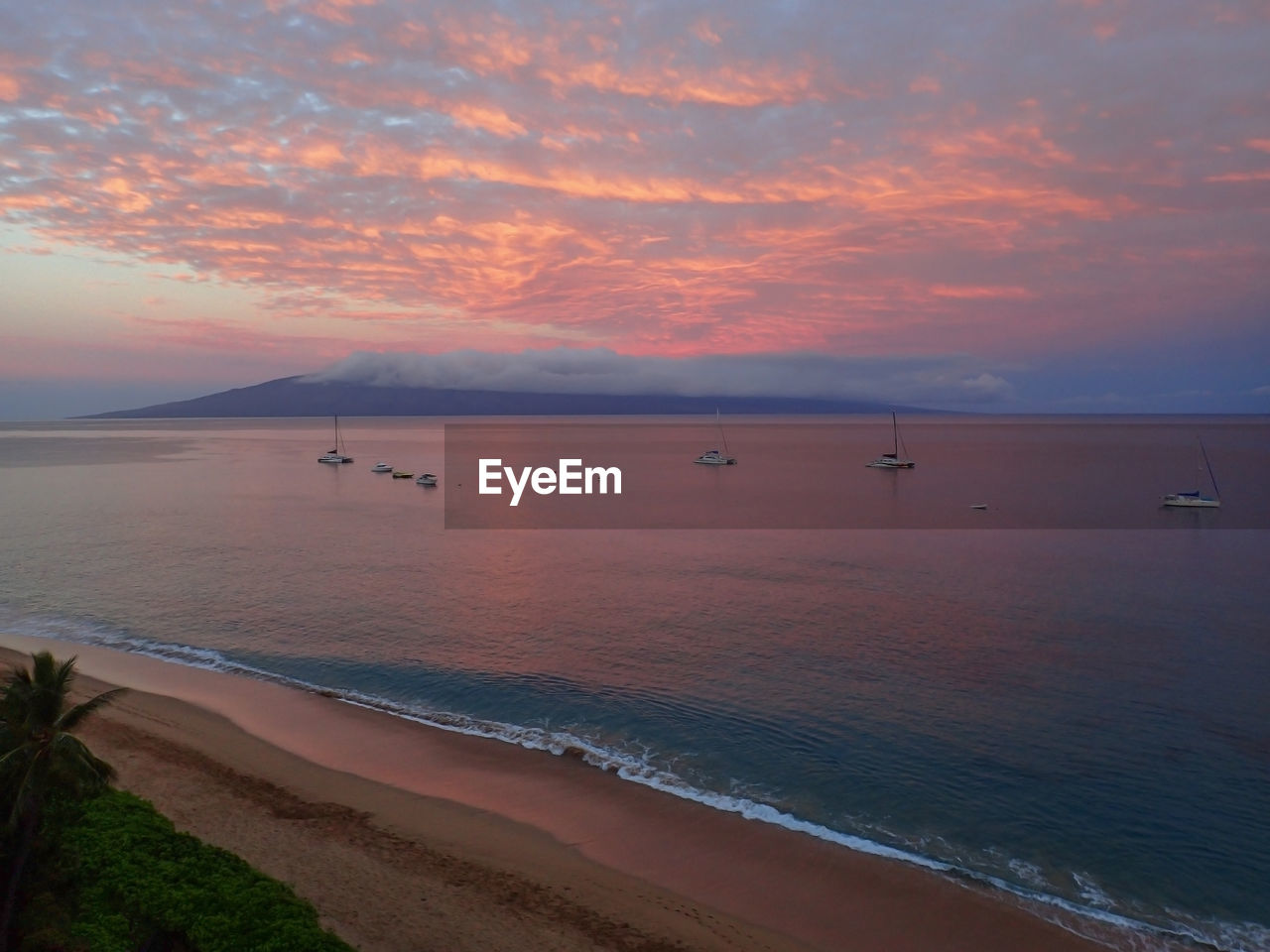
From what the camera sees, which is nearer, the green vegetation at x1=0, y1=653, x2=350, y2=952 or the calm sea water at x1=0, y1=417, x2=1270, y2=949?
the green vegetation at x1=0, y1=653, x2=350, y2=952

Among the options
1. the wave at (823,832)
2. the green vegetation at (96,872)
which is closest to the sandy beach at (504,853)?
the wave at (823,832)

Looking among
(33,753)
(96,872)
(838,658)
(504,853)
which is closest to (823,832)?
(504,853)

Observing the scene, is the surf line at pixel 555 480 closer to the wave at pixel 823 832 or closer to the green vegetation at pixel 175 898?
the wave at pixel 823 832

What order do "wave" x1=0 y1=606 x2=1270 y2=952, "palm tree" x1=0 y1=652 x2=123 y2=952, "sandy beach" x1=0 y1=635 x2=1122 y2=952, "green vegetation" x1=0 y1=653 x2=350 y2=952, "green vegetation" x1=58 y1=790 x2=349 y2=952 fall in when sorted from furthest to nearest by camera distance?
"wave" x1=0 y1=606 x2=1270 y2=952
"sandy beach" x1=0 y1=635 x2=1122 y2=952
"palm tree" x1=0 y1=652 x2=123 y2=952
"green vegetation" x1=0 y1=653 x2=350 y2=952
"green vegetation" x1=58 y1=790 x2=349 y2=952

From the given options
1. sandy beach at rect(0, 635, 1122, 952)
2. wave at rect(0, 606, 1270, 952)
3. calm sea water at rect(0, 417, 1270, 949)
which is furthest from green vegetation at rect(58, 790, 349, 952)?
calm sea water at rect(0, 417, 1270, 949)

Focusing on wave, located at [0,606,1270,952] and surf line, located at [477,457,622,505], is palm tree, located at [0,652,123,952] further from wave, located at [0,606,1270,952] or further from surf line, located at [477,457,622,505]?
surf line, located at [477,457,622,505]

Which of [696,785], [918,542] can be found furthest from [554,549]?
[696,785]
